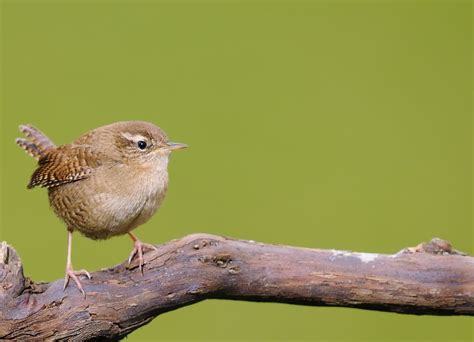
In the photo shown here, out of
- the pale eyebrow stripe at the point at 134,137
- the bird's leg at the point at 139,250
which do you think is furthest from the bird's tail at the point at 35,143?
the bird's leg at the point at 139,250

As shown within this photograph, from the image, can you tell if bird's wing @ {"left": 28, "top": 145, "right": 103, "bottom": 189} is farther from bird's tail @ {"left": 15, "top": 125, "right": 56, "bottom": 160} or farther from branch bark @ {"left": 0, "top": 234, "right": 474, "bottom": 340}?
branch bark @ {"left": 0, "top": 234, "right": 474, "bottom": 340}

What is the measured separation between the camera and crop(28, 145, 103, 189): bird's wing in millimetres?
4453

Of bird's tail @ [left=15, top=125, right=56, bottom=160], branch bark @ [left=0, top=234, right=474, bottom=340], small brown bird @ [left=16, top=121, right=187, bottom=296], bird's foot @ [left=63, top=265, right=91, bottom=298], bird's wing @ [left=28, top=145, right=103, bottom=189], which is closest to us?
branch bark @ [left=0, top=234, right=474, bottom=340]

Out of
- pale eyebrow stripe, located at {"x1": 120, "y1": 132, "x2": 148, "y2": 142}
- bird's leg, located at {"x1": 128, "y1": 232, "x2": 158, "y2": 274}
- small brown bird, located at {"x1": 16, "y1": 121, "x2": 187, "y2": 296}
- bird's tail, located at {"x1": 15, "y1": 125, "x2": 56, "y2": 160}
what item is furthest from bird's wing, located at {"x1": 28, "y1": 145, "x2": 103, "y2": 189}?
bird's leg, located at {"x1": 128, "y1": 232, "x2": 158, "y2": 274}

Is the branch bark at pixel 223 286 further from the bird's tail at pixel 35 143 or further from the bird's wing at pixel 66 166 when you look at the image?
the bird's tail at pixel 35 143

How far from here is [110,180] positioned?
14.3 feet

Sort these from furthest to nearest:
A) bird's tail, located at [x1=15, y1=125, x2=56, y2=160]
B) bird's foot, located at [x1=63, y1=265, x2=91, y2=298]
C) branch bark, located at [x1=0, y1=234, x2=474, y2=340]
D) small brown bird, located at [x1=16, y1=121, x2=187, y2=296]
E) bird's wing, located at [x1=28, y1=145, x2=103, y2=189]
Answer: bird's tail, located at [x1=15, y1=125, x2=56, y2=160] → bird's wing, located at [x1=28, y1=145, x2=103, y2=189] → small brown bird, located at [x1=16, y1=121, x2=187, y2=296] → bird's foot, located at [x1=63, y1=265, x2=91, y2=298] → branch bark, located at [x1=0, y1=234, x2=474, y2=340]

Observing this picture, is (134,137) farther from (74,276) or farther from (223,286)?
(223,286)

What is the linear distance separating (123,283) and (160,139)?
81cm

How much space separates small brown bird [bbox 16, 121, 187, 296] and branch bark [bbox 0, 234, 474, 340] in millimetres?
161

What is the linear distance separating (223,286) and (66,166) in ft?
3.61

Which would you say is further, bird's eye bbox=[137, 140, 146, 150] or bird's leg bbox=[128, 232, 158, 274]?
bird's eye bbox=[137, 140, 146, 150]

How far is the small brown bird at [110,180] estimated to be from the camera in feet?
14.1

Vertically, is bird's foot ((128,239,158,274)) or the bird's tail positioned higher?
the bird's tail
